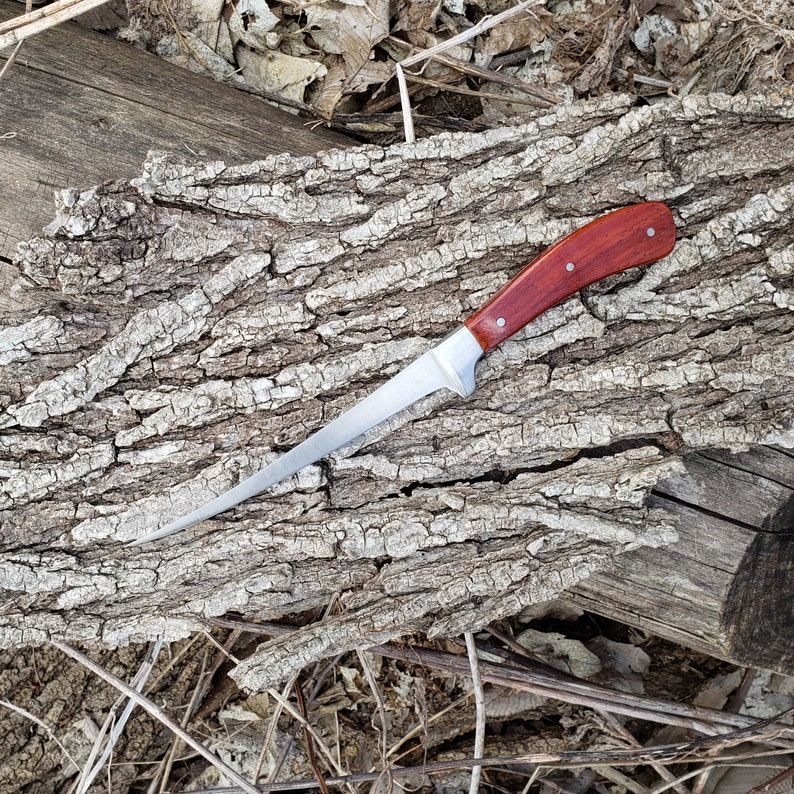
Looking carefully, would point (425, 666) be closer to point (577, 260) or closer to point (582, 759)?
point (582, 759)

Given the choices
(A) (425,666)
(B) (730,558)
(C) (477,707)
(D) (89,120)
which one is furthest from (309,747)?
(D) (89,120)

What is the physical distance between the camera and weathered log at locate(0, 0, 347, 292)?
1883 millimetres

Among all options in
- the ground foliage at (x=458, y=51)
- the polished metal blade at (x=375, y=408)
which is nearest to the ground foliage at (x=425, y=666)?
the ground foliage at (x=458, y=51)

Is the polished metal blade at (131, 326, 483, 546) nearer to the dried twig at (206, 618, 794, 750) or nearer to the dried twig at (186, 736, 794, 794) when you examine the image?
the dried twig at (206, 618, 794, 750)

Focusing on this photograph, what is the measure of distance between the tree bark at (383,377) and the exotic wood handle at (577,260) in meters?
0.10

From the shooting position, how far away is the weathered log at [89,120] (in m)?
1.88

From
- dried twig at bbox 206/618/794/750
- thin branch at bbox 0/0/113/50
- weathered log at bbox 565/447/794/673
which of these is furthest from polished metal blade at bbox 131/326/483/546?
thin branch at bbox 0/0/113/50

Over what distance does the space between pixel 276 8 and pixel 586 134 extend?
123cm

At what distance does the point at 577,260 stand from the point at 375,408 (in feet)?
2.13

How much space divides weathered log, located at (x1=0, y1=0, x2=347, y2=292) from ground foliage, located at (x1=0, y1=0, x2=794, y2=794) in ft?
0.78

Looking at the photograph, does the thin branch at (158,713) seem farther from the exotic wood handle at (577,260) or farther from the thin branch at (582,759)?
the exotic wood handle at (577,260)

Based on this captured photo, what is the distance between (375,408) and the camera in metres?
1.73

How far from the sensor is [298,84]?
7.55 feet

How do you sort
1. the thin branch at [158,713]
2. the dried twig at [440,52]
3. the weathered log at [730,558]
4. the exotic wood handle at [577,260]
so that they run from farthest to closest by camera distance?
1. the dried twig at [440,52]
2. the thin branch at [158,713]
3. the weathered log at [730,558]
4. the exotic wood handle at [577,260]
